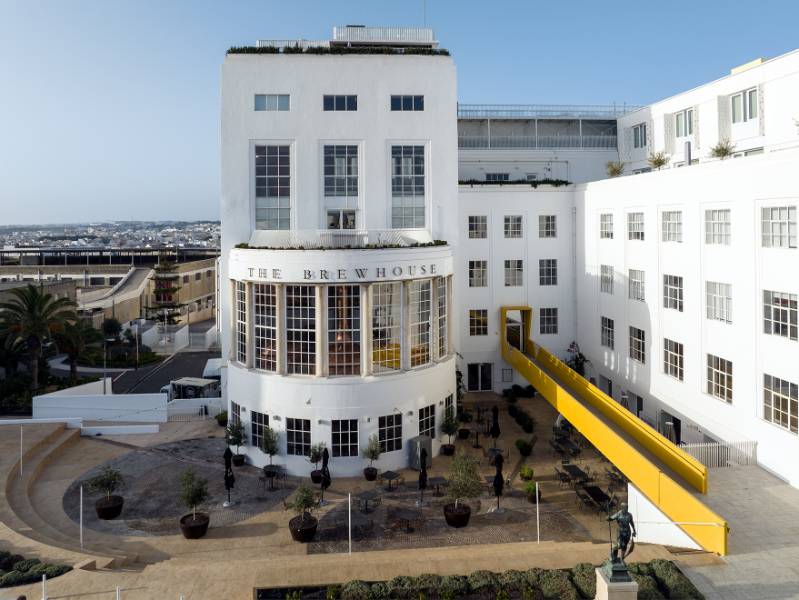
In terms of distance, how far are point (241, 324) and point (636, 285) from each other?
20254 millimetres

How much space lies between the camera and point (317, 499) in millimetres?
25156

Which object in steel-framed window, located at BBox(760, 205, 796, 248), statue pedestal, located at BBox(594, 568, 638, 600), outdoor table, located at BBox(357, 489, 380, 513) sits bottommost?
outdoor table, located at BBox(357, 489, 380, 513)

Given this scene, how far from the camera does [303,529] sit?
21375 millimetres

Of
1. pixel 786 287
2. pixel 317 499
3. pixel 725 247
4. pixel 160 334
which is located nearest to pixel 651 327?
pixel 725 247

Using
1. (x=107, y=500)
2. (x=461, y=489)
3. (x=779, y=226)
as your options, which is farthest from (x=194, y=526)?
(x=779, y=226)

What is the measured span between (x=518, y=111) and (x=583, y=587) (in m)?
Answer: 39.9

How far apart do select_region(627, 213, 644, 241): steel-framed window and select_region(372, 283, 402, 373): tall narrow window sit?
1320cm

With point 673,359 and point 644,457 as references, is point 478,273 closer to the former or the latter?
point 673,359

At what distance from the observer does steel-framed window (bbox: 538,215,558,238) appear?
41.2 m

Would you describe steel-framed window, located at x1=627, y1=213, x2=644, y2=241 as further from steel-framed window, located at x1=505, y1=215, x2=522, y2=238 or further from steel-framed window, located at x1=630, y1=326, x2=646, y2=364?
steel-framed window, located at x1=505, y1=215, x2=522, y2=238

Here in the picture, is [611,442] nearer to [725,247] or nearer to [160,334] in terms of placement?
[725,247]

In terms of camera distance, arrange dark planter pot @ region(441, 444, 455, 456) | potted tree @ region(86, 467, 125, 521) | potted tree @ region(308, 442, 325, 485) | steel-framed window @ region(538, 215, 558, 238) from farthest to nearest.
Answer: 1. steel-framed window @ region(538, 215, 558, 238)
2. dark planter pot @ region(441, 444, 455, 456)
3. potted tree @ region(308, 442, 325, 485)
4. potted tree @ region(86, 467, 125, 521)

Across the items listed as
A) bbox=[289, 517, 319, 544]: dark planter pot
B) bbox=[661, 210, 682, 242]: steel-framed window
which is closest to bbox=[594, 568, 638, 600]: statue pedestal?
bbox=[289, 517, 319, 544]: dark planter pot

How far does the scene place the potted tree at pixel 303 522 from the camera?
69.8 ft
